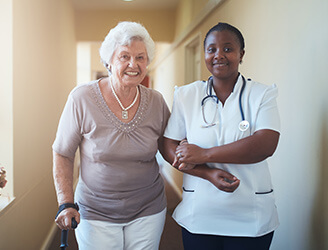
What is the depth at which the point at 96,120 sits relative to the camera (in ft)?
4.63

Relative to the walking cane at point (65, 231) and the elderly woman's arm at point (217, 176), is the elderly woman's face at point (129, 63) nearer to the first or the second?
the elderly woman's arm at point (217, 176)

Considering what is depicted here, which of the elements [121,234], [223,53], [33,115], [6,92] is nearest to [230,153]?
[223,53]

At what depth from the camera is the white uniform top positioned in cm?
119

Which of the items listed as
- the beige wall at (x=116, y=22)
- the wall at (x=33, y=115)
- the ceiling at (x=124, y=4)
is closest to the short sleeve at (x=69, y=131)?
the wall at (x=33, y=115)

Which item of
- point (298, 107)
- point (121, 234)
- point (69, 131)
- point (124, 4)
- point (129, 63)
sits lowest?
point (121, 234)

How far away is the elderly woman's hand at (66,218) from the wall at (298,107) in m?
1.09

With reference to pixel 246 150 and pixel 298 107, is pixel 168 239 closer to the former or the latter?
pixel 298 107

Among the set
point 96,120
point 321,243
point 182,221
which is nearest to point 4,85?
point 96,120

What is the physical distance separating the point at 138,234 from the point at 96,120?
560 mm

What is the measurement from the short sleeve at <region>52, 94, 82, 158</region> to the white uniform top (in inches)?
20.4

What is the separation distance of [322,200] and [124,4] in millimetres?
4428

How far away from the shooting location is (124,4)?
5.00 m

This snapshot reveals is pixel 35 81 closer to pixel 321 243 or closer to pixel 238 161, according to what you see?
pixel 238 161

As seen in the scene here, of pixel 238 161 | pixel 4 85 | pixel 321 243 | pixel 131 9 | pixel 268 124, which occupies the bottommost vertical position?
pixel 321 243
